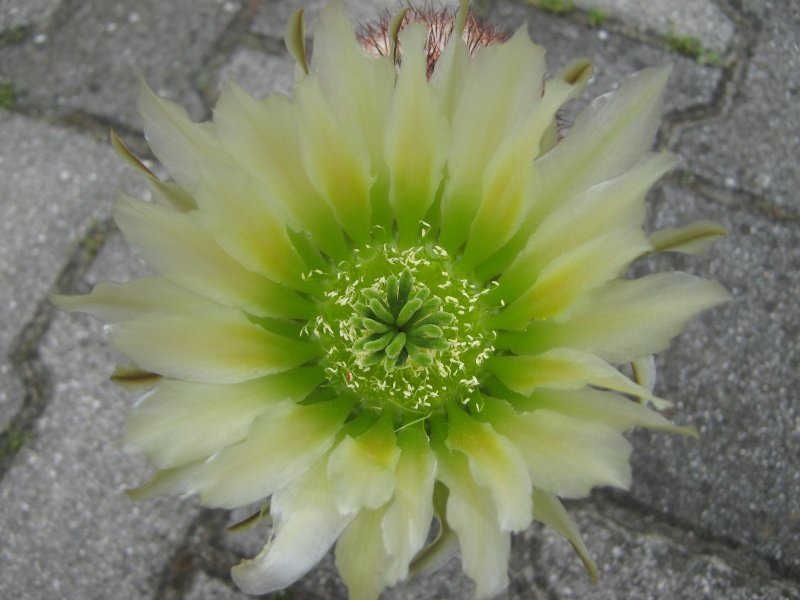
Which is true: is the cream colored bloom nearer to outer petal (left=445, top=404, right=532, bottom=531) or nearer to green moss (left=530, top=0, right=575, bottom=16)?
outer petal (left=445, top=404, right=532, bottom=531)

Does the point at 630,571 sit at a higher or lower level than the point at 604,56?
lower

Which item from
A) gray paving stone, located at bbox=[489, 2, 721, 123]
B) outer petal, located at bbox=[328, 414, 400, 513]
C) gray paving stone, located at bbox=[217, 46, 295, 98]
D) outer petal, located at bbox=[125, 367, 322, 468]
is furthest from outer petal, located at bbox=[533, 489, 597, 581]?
gray paving stone, located at bbox=[217, 46, 295, 98]

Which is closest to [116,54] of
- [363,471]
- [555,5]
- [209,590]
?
[555,5]

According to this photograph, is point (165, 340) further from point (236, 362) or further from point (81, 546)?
point (81, 546)

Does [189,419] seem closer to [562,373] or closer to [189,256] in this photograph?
[189,256]

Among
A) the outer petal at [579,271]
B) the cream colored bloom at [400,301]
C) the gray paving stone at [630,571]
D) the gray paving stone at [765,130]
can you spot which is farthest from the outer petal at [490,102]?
the gray paving stone at [765,130]

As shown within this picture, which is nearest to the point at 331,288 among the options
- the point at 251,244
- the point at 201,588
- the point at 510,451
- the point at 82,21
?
the point at 251,244

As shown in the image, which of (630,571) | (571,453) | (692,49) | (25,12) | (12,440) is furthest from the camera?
(25,12)
